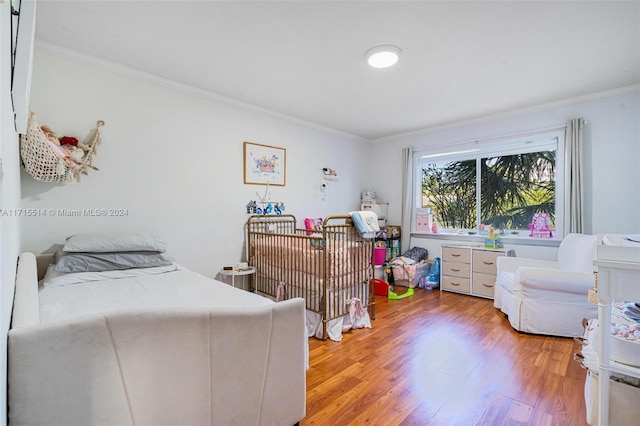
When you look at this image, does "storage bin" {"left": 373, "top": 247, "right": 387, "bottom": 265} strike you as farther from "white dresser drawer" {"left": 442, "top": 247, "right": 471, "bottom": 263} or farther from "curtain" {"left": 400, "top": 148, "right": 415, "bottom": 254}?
"white dresser drawer" {"left": 442, "top": 247, "right": 471, "bottom": 263}

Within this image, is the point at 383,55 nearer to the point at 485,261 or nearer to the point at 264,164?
the point at 264,164

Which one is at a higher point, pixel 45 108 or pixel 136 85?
pixel 136 85

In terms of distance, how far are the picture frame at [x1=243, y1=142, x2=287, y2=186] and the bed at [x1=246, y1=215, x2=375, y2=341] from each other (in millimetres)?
706

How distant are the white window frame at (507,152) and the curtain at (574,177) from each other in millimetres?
98

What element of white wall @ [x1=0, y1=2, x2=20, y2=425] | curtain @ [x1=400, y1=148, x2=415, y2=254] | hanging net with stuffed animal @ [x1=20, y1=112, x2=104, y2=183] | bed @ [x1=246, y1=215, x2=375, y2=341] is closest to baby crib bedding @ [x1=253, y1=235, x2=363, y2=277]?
bed @ [x1=246, y1=215, x2=375, y2=341]

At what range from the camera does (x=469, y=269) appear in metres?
3.71

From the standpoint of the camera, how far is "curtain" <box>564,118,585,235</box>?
3.03m

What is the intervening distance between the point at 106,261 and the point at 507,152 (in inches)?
177

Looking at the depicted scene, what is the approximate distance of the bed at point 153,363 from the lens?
2.72ft

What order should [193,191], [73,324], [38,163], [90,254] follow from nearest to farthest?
1. [73,324]
2. [38,163]
3. [90,254]
4. [193,191]

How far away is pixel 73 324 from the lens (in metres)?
0.87

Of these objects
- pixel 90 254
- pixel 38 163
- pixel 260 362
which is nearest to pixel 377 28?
pixel 260 362

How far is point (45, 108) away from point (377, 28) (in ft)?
8.13

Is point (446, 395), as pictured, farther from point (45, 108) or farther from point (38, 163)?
point (45, 108)
